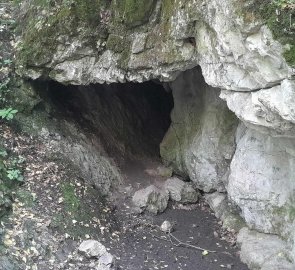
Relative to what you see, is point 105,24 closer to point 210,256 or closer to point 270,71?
point 270,71

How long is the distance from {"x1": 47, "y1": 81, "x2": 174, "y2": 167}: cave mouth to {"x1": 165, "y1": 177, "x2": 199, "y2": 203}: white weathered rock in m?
1.28

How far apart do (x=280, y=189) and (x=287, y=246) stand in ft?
3.02

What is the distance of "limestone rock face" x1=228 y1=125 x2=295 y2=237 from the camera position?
6785 millimetres

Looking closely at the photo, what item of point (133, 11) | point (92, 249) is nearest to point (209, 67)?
point (133, 11)

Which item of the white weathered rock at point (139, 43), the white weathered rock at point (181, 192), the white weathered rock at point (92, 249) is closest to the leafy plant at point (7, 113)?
the white weathered rock at point (139, 43)

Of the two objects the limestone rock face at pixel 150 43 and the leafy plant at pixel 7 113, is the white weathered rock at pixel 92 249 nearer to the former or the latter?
the leafy plant at pixel 7 113

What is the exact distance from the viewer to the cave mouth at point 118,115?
30.6ft

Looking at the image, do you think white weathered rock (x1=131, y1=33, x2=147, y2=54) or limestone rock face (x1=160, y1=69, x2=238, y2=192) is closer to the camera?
white weathered rock (x1=131, y1=33, x2=147, y2=54)

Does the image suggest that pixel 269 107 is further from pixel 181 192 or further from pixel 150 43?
pixel 181 192

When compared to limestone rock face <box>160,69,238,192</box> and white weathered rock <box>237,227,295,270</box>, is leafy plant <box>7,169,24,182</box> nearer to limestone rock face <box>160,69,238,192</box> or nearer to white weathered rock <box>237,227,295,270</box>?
limestone rock face <box>160,69,238,192</box>

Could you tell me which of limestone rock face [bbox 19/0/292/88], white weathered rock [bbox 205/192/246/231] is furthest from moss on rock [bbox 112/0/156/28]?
white weathered rock [bbox 205/192/246/231]

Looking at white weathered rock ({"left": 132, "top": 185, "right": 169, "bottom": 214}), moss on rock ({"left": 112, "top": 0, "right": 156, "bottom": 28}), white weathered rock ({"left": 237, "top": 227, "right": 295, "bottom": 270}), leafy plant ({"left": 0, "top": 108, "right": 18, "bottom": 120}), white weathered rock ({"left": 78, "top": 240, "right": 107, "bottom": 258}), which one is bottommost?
white weathered rock ({"left": 237, "top": 227, "right": 295, "bottom": 270})

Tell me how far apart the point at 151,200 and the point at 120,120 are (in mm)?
2537

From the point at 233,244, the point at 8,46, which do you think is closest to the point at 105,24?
the point at 8,46
